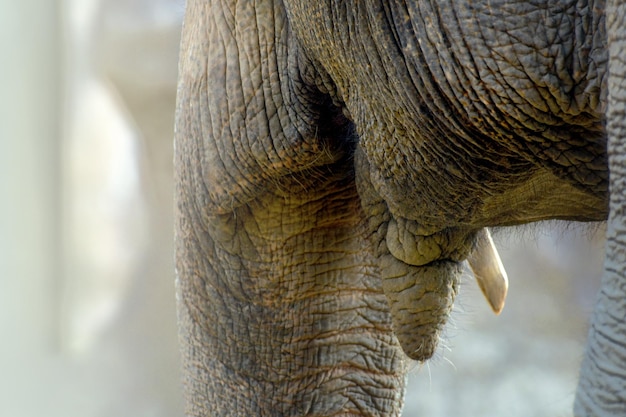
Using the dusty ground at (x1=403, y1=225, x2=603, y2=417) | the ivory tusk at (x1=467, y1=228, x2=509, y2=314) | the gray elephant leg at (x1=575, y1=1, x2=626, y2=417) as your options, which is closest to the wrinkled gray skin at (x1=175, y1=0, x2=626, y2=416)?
the gray elephant leg at (x1=575, y1=1, x2=626, y2=417)

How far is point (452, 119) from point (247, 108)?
15.8 inches

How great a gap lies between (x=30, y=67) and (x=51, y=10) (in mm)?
218

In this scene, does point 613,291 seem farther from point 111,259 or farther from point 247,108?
point 111,259

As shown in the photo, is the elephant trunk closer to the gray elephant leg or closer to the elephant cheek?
the elephant cheek

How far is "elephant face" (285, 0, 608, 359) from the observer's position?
1185 mm

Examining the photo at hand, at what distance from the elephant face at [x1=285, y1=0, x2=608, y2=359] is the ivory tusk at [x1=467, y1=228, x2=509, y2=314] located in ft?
0.40

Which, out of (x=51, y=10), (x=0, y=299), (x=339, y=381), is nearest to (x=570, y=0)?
(x=339, y=381)

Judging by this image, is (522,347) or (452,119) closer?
(452,119)

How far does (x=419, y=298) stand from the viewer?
1.69 meters

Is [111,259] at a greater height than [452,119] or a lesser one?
greater

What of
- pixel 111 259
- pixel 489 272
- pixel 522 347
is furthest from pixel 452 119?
pixel 111 259

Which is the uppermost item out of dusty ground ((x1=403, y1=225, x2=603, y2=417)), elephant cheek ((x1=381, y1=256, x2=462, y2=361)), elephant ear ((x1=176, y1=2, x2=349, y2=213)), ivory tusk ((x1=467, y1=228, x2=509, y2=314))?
dusty ground ((x1=403, y1=225, x2=603, y2=417))

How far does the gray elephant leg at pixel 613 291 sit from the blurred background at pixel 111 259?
8.49ft

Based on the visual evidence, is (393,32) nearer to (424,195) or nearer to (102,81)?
(424,195)
